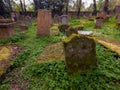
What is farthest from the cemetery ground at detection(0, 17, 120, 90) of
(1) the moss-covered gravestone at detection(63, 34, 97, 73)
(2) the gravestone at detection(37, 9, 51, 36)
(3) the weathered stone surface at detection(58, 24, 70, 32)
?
(3) the weathered stone surface at detection(58, 24, 70, 32)

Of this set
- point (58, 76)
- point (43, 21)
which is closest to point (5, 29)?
point (43, 21)

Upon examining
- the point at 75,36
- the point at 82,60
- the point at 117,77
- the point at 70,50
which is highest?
the point at 75,36

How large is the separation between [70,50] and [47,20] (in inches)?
195

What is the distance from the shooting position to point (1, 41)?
832 cm

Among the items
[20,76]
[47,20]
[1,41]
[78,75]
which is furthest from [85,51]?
[1,41]

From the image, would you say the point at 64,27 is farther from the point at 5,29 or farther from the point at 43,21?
the point at 5,29

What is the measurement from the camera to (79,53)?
13.9 feet

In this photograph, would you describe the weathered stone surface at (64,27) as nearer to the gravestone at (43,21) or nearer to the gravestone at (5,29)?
the gravestone at (43,21)

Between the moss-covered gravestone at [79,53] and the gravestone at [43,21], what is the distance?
478 cm

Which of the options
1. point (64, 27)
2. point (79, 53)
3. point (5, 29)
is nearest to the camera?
point (79, 53)

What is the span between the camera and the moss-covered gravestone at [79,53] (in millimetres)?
4145

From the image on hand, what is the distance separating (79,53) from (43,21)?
500 cm

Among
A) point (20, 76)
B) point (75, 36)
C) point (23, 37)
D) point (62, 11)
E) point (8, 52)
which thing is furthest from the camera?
point (62, 11)

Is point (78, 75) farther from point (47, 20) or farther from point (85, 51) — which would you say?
point (47, 20)
